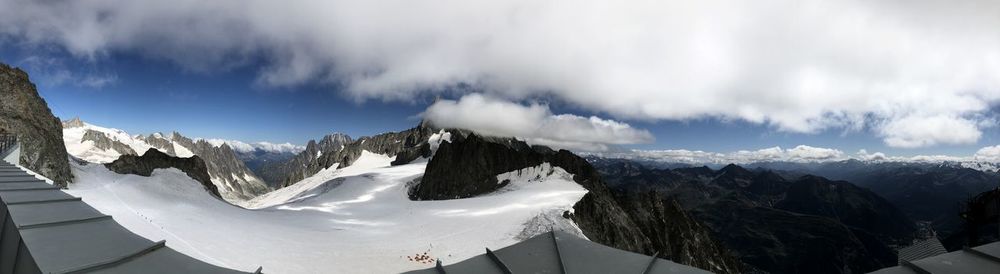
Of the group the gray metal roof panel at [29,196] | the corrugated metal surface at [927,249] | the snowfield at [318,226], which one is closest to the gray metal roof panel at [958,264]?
the gray metal roof panel at [29,196]

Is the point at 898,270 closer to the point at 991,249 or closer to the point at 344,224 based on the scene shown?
the point at 991,249

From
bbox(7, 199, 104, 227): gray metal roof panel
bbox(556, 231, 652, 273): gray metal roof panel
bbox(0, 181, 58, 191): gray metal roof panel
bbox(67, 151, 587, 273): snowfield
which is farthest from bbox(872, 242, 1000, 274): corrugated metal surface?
bbox(67, 151, 587, 273): snowfield

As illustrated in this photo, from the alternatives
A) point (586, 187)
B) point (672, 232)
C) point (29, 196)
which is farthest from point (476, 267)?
point (672, 232)

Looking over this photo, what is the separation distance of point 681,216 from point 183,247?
9122 cm

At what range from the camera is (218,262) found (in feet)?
66.4

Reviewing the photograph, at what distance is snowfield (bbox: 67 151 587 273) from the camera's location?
23.3 meters

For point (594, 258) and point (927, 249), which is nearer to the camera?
point (594, 258)

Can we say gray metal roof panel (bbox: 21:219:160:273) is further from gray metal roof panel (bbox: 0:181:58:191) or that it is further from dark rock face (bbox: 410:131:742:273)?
dark rock face (bbox: 410:131:742:273)

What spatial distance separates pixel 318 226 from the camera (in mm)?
34812

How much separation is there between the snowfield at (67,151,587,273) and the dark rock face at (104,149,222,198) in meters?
30.6

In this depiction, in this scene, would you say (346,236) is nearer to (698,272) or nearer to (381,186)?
(698,272)

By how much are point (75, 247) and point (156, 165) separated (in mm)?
107328

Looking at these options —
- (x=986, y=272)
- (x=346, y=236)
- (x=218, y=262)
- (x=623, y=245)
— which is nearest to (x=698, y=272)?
(x=986, y=272)

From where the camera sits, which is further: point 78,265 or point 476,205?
point 476,205
